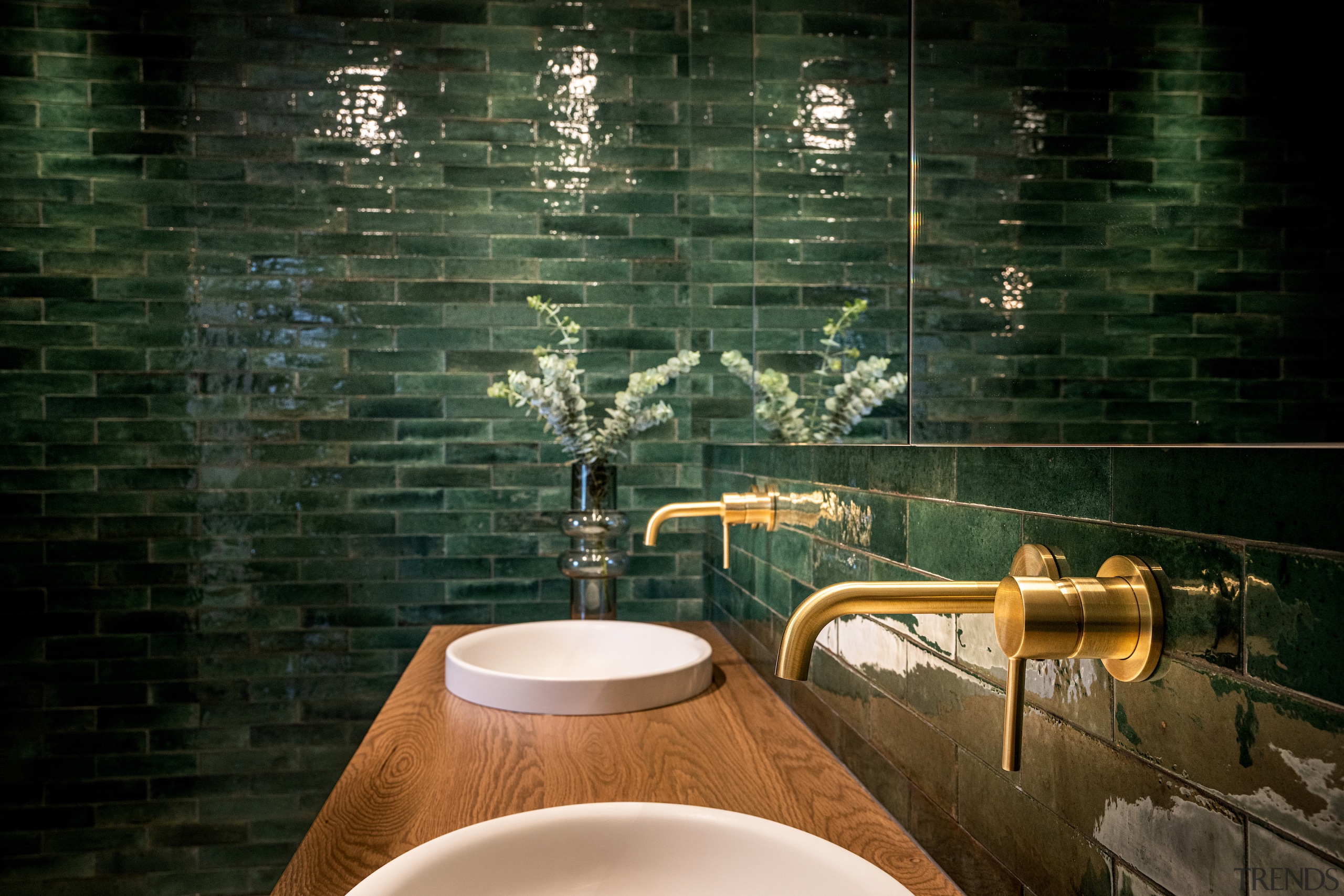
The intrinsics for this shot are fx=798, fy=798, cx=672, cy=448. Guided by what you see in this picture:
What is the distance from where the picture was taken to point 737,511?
137 centimetres

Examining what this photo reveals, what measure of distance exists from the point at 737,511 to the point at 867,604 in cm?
88

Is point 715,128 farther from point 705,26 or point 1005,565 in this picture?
point 1005,565

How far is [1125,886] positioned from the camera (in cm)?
48

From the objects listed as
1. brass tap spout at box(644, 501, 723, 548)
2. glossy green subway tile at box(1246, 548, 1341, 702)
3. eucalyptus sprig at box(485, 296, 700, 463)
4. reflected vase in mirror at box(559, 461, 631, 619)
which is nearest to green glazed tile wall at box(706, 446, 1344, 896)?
glossy green subway tile at box(1246, 548, 1341, 702)

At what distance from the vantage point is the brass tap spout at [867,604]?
1.56 ft

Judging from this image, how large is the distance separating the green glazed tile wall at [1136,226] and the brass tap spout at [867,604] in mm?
142

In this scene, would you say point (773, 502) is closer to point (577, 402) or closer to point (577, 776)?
point (577, 776)

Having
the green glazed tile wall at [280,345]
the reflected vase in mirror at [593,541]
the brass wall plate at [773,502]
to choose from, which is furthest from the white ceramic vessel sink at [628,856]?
the green glazed tile wall at [280,345]

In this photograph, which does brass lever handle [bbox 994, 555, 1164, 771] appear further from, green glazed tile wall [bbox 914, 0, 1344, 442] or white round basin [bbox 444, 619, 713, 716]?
white round basin [bbox 444, 619, 713, 716]

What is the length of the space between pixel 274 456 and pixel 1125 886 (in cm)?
219

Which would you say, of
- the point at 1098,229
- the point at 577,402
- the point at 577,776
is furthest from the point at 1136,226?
the point at 577,402

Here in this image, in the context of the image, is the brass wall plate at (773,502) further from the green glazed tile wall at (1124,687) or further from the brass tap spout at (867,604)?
the brass tap spout at (867,604)

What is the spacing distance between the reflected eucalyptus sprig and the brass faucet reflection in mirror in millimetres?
485

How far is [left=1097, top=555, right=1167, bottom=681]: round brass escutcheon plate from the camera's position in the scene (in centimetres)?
44
